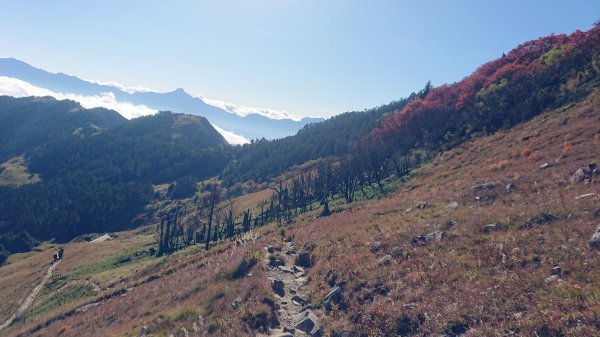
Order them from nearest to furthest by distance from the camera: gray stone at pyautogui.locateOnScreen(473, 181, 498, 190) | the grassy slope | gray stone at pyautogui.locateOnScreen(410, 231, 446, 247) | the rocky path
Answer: the grassy slope < the rocky path < gray stone at pyautogui.locateOnScreen(410, 231, 446, 247) < gray stone at pyautogui.locateOnScreen(473, 181, 498, 190)

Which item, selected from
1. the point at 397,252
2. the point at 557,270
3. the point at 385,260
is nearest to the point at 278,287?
the point at 385,260

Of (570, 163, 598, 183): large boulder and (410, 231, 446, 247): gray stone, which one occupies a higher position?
(570, 163, 598, 183): large boulder

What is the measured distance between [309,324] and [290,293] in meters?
4.55

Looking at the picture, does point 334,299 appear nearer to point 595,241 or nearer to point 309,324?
point 309,324

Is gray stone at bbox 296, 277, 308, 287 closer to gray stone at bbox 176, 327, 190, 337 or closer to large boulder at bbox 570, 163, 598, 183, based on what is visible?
gray stone at bbox 176, 327, 190, 337

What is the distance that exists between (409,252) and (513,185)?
1381 centimetres

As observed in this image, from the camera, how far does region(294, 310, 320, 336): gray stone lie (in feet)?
49.2

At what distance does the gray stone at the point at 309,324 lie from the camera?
49.2 ft

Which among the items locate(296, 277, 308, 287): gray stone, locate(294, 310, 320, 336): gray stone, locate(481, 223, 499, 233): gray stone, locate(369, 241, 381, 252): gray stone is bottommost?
locate(296, 277, 308, 287): gray stone

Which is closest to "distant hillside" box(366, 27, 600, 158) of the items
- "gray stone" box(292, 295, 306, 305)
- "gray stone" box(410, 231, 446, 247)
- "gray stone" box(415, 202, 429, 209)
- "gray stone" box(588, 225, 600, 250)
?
"gray stone" box(415, 202, 429, 209)

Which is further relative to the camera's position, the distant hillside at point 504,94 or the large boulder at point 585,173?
the distant hillside at point 504,94

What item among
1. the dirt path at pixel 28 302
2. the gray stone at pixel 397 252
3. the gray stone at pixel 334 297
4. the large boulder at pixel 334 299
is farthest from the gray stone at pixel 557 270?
the dirt path at pixel 28 302

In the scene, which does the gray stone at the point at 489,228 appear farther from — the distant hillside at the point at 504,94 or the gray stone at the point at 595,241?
the distant hillside at the point at 504,94

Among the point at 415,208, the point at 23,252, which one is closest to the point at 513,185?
the point at 415,208
